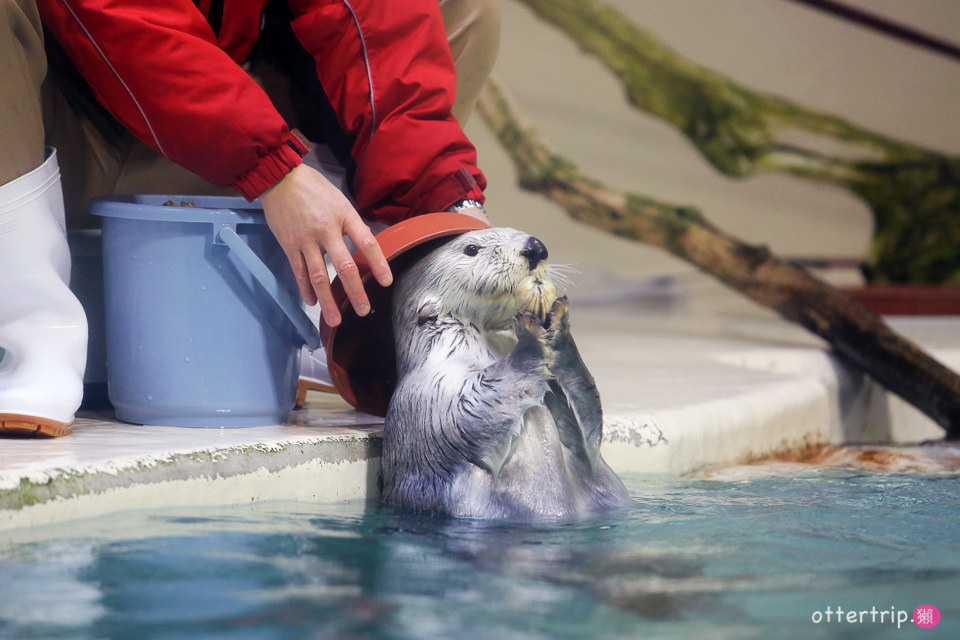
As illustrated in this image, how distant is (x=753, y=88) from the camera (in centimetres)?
659

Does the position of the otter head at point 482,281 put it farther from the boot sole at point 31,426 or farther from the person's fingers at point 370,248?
the boot sole at point 31,426

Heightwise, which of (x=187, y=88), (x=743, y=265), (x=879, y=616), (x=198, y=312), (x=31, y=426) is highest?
(x=743, y=265)

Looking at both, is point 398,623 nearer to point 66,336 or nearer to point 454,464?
point 454,464

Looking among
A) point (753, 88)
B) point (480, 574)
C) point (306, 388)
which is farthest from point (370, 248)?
point (753, 88)

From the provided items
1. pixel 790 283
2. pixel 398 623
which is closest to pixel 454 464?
pixel 398 623

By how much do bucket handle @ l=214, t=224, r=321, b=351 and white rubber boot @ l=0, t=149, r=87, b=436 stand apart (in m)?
0.32

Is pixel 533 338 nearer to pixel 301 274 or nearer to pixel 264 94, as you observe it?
pixel 301 274

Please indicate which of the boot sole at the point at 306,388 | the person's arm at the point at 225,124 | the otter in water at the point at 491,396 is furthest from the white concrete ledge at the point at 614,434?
the person's arm at the point at 225,124

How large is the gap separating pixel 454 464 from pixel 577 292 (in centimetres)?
425

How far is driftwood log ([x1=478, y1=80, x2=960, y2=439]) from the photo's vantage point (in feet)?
10.4

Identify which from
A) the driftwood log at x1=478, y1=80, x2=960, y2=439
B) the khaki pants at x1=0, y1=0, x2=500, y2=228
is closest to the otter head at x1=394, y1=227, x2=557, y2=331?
the khaki pants at x1=0, y1=0, x2=500, y2=228

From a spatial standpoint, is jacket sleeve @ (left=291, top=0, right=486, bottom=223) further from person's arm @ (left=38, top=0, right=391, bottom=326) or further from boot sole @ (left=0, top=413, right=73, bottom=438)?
boot sole @ (left=0, top=413, right=73, bottom=438)

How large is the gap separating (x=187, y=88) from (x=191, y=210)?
8.8 inches

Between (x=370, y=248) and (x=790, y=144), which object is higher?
(x=790, y=144)
